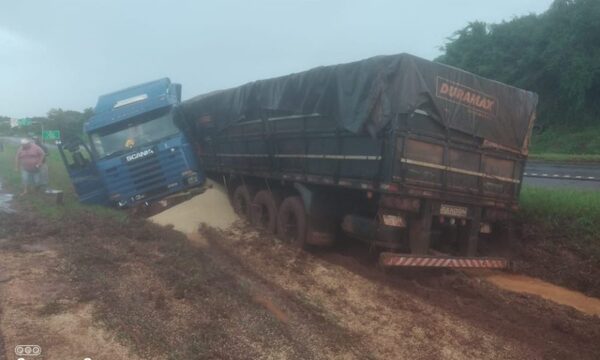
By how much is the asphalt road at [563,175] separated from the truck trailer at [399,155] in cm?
676

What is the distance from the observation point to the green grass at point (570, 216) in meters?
7.86

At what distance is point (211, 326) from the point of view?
5.02m

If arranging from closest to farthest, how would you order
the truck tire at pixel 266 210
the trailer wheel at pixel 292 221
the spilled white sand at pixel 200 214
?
the trailer wheel at pixel 292 221 → the truck tire at pixel 266 210 → the spilled white sand at pixel 200 214

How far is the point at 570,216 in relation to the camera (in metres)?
8.46

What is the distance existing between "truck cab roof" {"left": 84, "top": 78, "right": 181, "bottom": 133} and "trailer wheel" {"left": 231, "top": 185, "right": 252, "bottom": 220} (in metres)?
2.69

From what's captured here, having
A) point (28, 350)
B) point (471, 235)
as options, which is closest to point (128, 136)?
point (471, 235)

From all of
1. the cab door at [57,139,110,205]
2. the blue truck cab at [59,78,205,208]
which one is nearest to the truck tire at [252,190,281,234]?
the blue truck cab at [59,78,205,208]

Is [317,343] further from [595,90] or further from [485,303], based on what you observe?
[595,90]

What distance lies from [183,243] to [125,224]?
2.21 m

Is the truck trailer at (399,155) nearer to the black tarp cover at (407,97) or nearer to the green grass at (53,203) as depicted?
the black tarp cover at (407,97)

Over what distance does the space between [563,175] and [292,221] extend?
10.8 metres

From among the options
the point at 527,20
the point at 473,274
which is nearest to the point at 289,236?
the point at 473,274

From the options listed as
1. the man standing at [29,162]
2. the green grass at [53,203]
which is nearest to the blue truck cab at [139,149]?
the green grass at [53,203]

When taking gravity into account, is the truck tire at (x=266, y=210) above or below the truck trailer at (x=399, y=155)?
below
